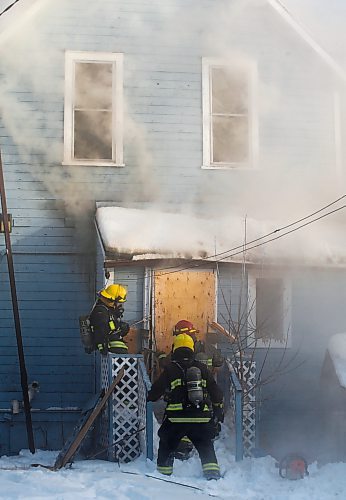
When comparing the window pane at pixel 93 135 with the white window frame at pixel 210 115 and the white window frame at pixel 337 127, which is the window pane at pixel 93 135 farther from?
the white window frame at pixel 337 127

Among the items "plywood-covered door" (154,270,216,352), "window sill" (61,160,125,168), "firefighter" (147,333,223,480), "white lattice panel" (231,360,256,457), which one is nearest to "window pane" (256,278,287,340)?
"plywood-covered door" (154,270,216,352)

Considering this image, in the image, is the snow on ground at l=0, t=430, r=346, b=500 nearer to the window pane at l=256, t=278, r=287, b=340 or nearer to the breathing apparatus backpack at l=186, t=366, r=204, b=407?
the breathing apparatus backpack at l=186, t=366, r=204, b=407

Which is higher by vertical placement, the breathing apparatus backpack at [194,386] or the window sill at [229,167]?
the window sill at [229,167]

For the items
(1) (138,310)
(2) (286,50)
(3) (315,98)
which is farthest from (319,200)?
(1) (138,310)

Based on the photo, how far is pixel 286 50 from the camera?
11742 mm

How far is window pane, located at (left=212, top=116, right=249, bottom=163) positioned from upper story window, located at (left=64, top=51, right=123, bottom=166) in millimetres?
1538

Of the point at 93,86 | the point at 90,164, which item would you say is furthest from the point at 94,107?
the point at 90,164

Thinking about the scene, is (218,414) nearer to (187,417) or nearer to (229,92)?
(187,417)

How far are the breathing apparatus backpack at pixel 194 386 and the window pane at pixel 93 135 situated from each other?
17.4 feet

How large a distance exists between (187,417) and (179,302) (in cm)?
360

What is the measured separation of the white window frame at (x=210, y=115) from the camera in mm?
11531

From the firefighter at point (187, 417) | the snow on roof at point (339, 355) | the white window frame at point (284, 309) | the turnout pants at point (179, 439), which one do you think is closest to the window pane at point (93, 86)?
the white window frame at point (284, 309)

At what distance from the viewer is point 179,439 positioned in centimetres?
693

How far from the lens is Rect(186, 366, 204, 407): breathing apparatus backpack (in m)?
6.82
